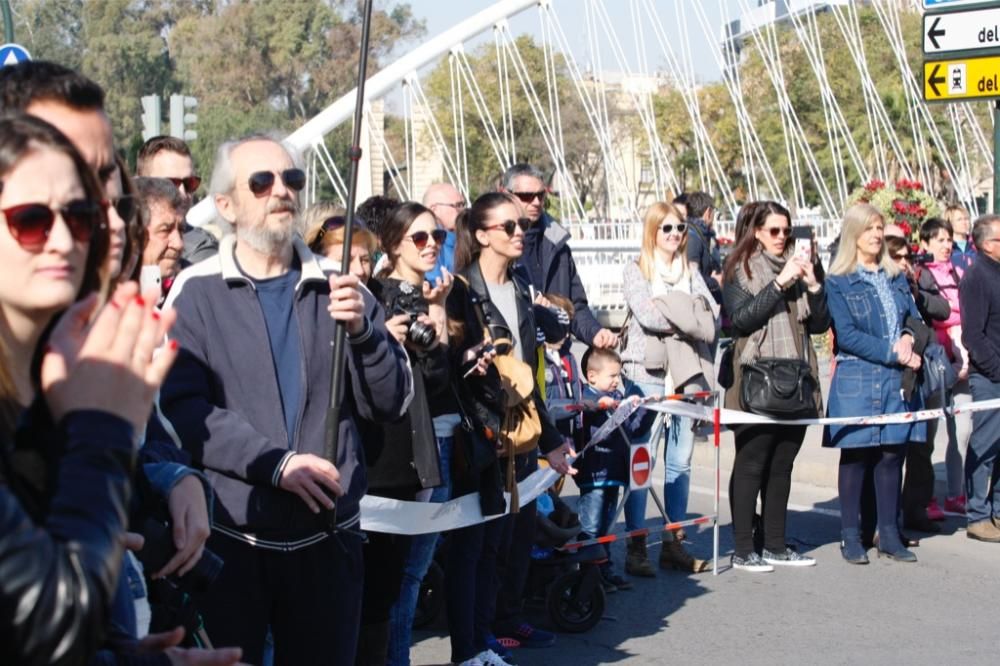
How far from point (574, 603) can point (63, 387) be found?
5.63 metres

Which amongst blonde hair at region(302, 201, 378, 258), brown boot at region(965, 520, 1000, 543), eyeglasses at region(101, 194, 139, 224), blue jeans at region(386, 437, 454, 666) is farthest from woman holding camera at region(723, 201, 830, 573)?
eyeglasses at region(101, 194, 139, 224)

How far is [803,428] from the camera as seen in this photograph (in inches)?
349

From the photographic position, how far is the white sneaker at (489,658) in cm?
628

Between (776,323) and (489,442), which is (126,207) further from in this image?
(776,323)

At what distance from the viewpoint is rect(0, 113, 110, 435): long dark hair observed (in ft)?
6.38

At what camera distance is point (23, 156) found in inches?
77.7

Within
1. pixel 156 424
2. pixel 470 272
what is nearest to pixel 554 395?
pixel 470 272

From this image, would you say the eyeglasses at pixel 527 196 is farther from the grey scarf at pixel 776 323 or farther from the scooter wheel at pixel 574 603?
the scooter wheel at pixel 574 603

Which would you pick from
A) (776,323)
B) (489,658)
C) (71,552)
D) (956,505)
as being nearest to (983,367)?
(956,505)

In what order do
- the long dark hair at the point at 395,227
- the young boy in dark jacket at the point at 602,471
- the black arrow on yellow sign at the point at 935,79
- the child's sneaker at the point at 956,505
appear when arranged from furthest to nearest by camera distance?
the black arrow on yellow sign at the point at 935,79 → the child's sneaker at the point at 956,505 → the young boy in dark jacket at the point at 602,471 → the long dark hair at the point at 395,227

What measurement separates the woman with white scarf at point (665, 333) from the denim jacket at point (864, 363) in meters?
0.78

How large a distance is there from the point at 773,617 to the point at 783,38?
5219cm

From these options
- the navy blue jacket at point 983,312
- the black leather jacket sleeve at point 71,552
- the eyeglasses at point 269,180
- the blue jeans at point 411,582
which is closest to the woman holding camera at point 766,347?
the navy blue jacket at point 983,312

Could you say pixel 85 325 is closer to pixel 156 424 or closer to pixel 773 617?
pixel 156 424
